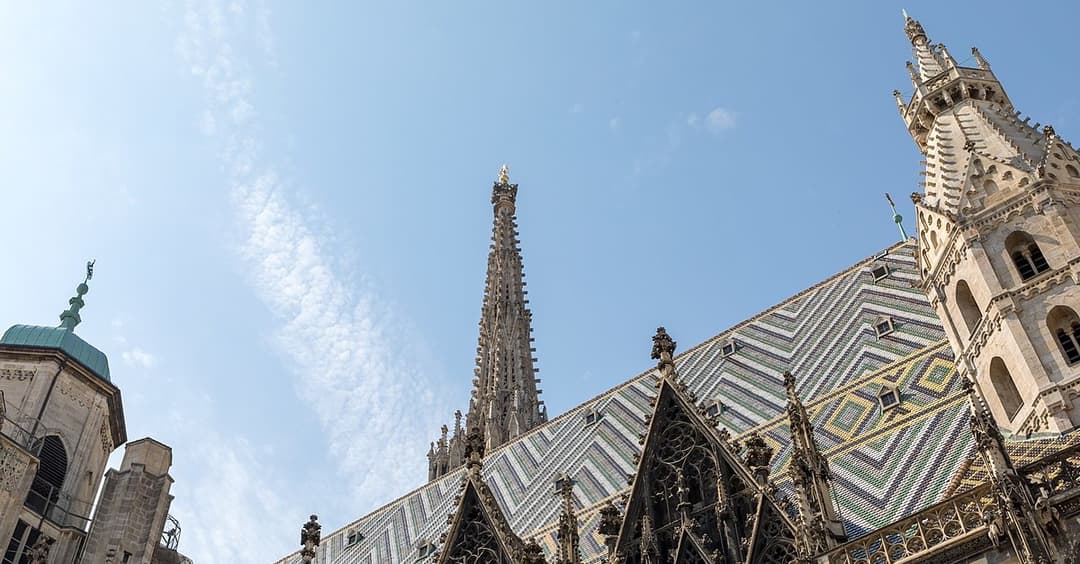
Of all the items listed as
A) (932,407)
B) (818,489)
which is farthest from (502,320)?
(818,489)

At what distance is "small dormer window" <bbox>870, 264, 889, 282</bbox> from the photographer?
2215 cm

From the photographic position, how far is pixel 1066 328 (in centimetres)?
1539

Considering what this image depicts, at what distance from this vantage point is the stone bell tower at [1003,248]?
49.9 ft

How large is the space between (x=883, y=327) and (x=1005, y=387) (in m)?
4.37

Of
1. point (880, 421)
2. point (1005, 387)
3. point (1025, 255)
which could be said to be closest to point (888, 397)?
point (880, 421)

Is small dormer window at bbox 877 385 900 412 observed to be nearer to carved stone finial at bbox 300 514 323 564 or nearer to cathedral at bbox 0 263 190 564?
carved stone finial at bbox 300 514 323 564

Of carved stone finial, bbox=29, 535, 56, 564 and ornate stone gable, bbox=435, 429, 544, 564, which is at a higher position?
carved stone finial, bbox=29, 535, 56, 564

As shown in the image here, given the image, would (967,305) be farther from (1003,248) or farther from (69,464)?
(69,464)

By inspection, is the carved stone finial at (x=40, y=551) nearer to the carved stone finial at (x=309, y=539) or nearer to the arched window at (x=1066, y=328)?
the carved stone finial at (x=309, y=539)

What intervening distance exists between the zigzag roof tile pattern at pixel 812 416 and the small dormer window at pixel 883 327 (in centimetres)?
8

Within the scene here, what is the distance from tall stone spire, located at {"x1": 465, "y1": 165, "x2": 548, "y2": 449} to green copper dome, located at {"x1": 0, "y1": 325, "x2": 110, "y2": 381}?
491 inches

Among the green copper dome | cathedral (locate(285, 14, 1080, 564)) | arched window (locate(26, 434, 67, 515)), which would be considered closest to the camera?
cathedral (locate(285, 14, 1080, 564))

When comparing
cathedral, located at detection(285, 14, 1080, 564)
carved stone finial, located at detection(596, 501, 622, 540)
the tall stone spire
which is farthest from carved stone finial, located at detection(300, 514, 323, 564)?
the tall stone spire

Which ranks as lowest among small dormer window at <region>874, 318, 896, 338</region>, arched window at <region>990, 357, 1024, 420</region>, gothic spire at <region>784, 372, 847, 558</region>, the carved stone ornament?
gothic spire at <region>784, 372, 847, 558</region>
